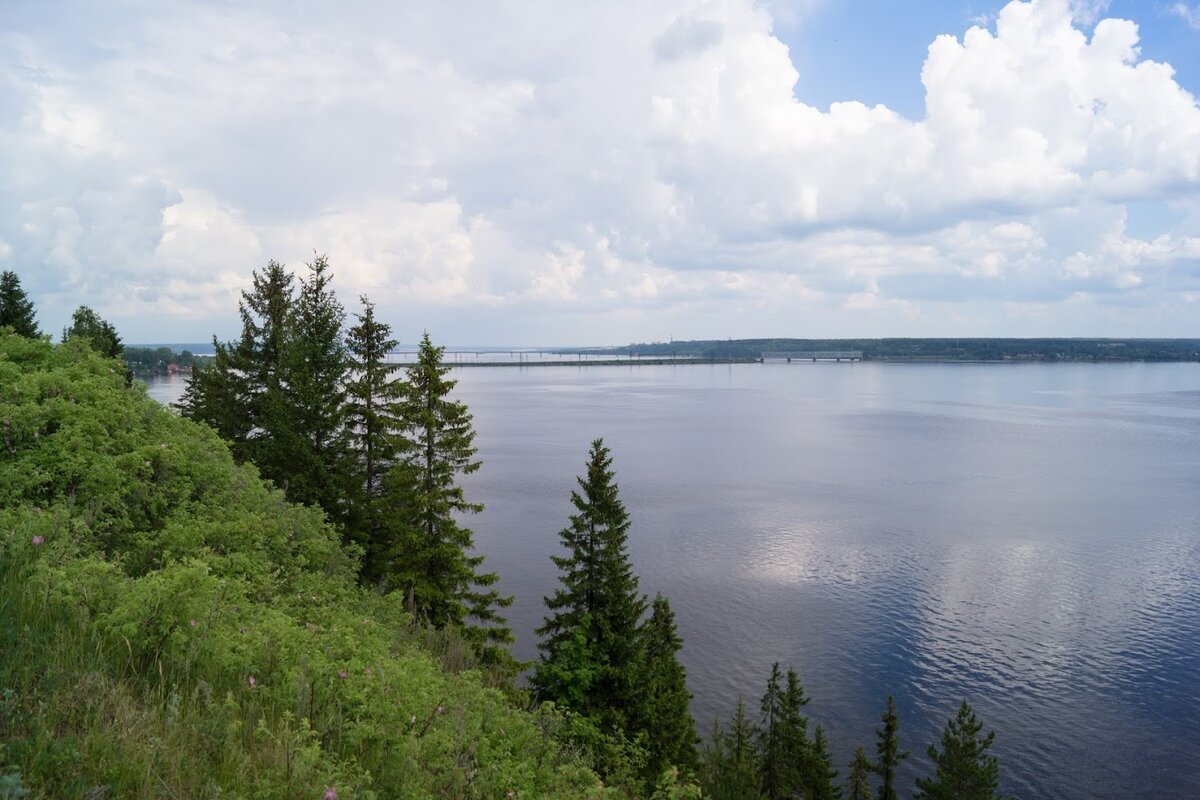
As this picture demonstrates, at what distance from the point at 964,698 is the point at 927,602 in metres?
10.3

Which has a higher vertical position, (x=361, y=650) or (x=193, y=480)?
(x=193, y=480)

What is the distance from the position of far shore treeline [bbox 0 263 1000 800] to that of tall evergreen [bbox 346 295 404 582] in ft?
0.32

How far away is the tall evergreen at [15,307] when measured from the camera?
38.4 metres

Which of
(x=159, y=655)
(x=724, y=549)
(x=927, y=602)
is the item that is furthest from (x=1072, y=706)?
(x=159, y=655)

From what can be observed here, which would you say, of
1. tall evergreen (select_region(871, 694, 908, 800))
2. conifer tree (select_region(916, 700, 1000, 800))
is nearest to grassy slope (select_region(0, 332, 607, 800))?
conifer tree (select_region(916, 700, 1000, 800))

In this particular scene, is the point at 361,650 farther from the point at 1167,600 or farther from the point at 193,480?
the point at 1167,600

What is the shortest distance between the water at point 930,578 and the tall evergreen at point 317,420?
48.9 feet

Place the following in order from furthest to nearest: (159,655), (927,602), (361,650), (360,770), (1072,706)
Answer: (927,602)
(1072,706)
(361,650)
(159,655)
(360,770)

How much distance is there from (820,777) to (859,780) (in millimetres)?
1627

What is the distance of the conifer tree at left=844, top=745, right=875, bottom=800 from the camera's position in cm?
2734

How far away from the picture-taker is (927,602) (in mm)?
43188

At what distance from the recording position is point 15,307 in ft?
131

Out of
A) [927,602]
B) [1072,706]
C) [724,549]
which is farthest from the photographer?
[724,549]

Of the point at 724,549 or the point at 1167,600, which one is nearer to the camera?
the point at 1167,600
